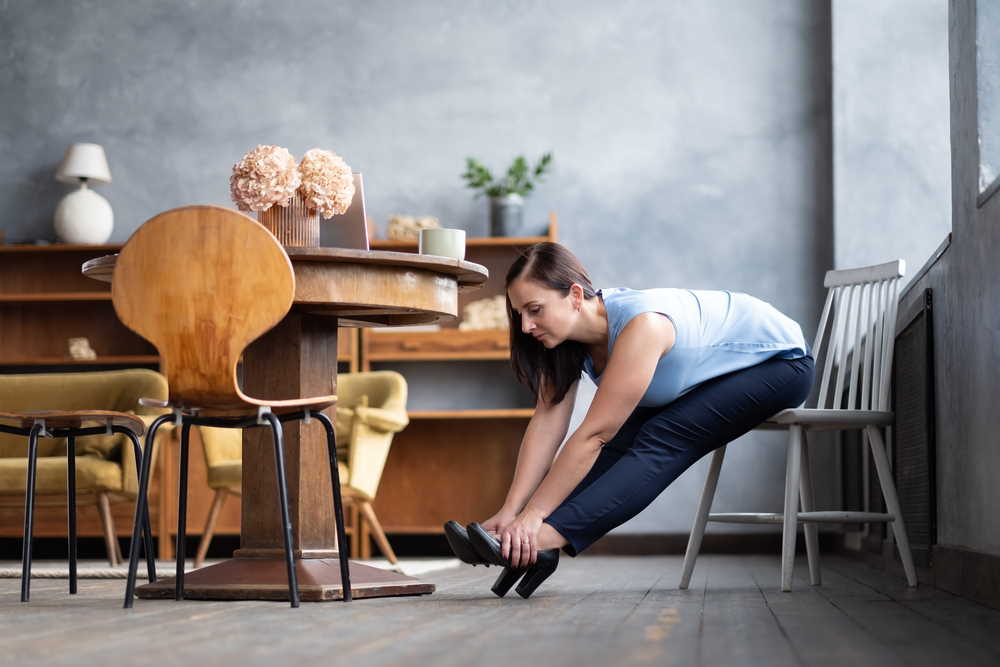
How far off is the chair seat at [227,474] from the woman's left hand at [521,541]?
7.03ft

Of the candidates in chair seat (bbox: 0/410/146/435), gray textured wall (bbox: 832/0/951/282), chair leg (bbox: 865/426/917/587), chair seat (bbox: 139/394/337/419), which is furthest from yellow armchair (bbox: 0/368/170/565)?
gray textured wall (bbox: 832/0/951/282)

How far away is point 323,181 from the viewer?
2.79 metres

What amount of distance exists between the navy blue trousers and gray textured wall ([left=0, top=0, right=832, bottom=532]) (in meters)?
2.92

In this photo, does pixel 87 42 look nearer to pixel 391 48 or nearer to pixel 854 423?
pixel 391 48

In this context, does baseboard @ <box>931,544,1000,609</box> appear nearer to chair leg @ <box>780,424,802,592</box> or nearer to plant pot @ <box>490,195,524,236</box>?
chair leg @ <box>780,424,802,592</box>

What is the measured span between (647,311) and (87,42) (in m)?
4.54

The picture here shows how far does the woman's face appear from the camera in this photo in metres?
2.54

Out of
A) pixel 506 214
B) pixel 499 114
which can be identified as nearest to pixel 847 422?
pixel 506 214

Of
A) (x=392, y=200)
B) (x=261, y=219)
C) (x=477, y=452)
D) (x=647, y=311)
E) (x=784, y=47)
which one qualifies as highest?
(x=784, y=47)

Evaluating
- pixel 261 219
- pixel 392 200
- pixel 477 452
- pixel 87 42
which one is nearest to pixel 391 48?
pixel 392 200

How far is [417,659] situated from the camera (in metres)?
1.46

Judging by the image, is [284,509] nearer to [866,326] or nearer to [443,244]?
[443,244]

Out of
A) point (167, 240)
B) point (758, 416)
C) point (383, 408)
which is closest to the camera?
point (167, 240)

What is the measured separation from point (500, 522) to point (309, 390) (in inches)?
20.7
